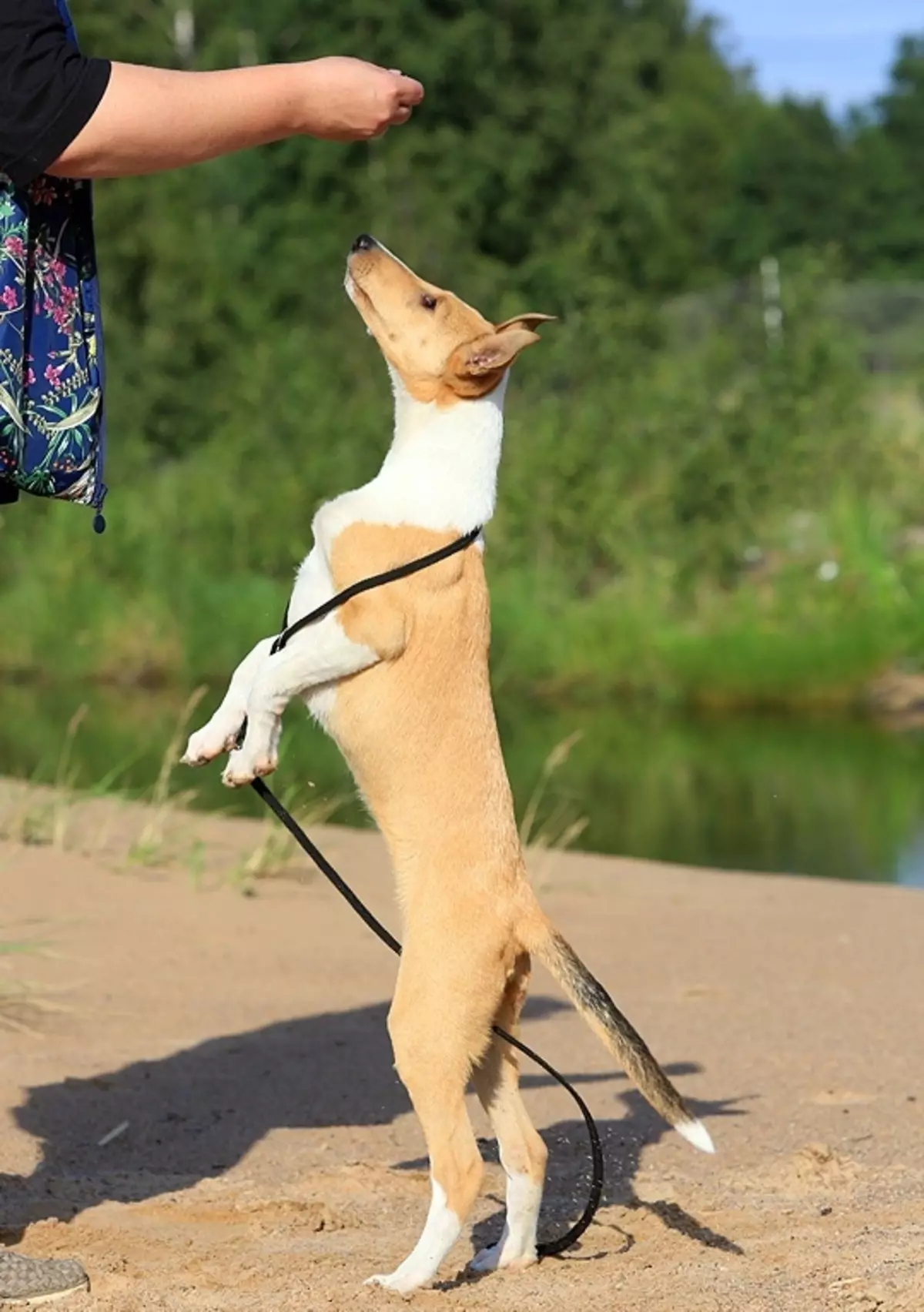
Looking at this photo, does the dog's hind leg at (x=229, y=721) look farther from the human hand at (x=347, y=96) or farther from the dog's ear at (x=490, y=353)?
the human hand at (x=347, y=96)

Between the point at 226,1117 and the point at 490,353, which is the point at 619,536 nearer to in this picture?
the point at 226,1117

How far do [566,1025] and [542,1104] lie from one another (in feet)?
3.55

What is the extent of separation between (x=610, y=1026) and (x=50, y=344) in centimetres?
196

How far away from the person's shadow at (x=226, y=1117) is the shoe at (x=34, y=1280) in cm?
46

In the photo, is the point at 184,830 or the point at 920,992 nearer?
the point at 920,992

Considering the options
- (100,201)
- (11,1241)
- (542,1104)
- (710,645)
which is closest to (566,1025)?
(542,1104)

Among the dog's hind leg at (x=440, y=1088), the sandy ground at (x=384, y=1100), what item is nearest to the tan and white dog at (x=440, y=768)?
the dog's hind leg at (x=440, y=1088)

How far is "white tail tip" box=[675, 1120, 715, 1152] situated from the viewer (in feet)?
14.0

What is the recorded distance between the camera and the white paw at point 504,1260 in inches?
175

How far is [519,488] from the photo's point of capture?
70.0ft

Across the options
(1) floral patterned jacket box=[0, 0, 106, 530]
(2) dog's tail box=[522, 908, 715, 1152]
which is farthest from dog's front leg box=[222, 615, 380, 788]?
(2) dog's tail box=[522, 908, 715, 1152]

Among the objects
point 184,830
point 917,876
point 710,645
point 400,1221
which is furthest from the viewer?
point 710,645

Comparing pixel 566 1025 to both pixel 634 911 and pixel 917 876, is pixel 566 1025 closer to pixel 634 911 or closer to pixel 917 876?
pixel 634 911

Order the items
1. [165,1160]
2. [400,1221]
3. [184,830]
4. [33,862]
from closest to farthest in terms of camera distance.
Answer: [400,1221]
[165,1160]
[33,862]
[184,830]
